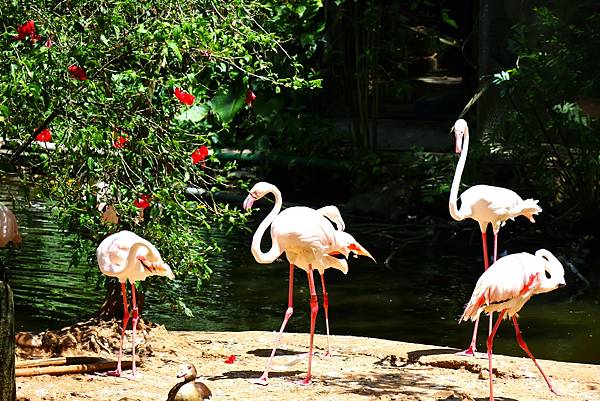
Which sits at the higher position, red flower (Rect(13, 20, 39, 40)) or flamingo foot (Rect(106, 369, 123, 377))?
red flower (Rect(13, 20, 39, 40))

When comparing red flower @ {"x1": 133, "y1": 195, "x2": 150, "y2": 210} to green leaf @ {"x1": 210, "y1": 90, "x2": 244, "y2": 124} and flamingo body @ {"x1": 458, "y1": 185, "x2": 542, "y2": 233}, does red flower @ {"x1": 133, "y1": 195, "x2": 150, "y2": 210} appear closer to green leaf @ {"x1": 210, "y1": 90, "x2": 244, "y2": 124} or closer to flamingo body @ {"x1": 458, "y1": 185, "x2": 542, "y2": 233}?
flamingo body @ {"x1": 458, "y1": 185, "x2": 542, "y2": 233}

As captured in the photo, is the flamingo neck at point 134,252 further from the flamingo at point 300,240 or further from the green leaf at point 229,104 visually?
the green leaf at point 229,104

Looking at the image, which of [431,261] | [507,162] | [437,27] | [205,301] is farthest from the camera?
[437,27]

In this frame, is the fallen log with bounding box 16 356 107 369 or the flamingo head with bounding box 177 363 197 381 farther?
the fallen log with bounding box 16 356 107 369

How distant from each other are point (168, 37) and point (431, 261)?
590cm

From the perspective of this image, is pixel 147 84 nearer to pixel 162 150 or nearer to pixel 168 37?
pixel 162 150

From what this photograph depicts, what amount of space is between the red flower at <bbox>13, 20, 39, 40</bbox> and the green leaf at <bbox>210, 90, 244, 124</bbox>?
8.82 m

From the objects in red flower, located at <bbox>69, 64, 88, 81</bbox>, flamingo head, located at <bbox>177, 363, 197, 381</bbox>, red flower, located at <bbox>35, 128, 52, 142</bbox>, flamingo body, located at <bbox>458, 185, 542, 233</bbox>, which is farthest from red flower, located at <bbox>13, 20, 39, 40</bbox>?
flamingo body, located at <bbox>458, 185, 542, 233</bbox>

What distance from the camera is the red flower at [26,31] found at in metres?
4.87

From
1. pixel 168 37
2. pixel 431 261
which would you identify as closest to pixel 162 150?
pixel 168 37

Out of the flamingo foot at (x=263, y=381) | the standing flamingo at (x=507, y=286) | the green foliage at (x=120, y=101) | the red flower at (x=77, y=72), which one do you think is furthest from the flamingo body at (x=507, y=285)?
the red flower at (x=77, y=72)

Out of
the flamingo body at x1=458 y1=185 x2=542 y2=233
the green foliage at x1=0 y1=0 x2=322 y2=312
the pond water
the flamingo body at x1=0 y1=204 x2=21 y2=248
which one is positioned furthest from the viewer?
the pond water

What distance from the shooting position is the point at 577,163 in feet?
35.1

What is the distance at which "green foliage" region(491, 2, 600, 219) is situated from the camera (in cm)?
1049
